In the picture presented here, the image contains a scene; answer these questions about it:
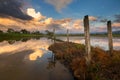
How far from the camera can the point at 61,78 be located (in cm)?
1390

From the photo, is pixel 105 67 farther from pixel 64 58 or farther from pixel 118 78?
pixel 64 58

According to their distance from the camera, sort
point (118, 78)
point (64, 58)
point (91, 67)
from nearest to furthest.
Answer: point (118, 78), point (91, 67), point (64, 58)

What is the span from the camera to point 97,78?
10.5m

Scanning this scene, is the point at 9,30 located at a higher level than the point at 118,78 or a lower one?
higher

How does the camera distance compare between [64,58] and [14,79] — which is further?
[64,58]

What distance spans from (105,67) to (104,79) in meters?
2.36

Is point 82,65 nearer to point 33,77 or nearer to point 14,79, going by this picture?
point 33,77

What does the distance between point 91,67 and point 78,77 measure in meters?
1.78

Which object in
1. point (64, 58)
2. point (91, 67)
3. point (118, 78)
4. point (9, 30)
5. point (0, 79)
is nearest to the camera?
point (118, 78)

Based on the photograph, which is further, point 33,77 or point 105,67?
point 33,77

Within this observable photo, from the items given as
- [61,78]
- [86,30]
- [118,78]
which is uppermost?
[86,30]

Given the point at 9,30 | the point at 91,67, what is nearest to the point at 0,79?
the point at 91,67

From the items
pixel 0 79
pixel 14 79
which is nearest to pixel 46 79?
pixel 14 79

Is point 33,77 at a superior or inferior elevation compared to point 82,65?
inferior
